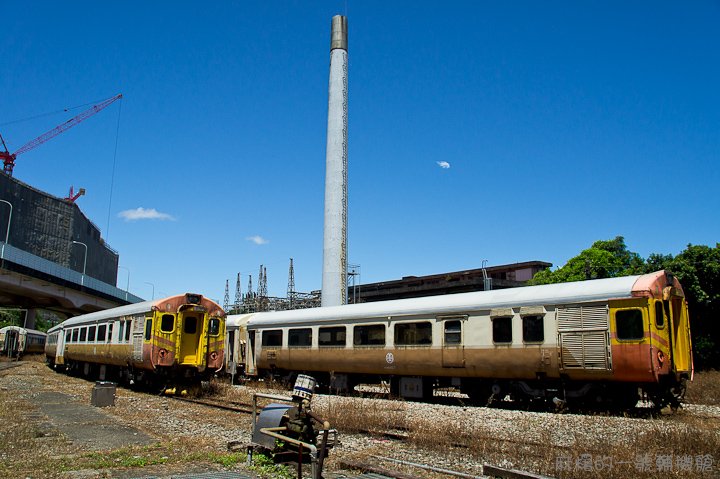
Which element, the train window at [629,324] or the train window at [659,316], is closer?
the train window at [629,324]

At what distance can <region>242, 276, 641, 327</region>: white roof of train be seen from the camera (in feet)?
46.5

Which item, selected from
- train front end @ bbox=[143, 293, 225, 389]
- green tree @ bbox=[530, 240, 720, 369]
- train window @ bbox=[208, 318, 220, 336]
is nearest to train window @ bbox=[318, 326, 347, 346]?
train front end @ bbox=[143, 293, 225, 389]

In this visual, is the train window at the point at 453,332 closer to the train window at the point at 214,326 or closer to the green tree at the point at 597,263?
the train window at the point at 214,326

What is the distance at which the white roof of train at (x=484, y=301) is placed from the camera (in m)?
14.2

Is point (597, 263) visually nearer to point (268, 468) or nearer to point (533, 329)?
point (533, 329)

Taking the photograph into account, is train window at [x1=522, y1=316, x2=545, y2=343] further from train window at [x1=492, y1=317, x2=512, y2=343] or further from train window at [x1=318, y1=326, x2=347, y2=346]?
train window at [x1=318, y1=326, x2=347, y2=346]

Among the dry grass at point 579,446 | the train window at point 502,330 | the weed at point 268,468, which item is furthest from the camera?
the train window at point 502,330

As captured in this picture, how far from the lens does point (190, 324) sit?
19609 mm

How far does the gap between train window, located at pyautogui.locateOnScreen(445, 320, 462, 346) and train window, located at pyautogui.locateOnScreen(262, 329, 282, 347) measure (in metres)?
7.90

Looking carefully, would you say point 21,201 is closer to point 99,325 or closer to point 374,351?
→ point 99,325

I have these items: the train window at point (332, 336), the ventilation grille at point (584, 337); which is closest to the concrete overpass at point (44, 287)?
the train window at point (332, 336)

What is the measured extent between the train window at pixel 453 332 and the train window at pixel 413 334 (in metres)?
0.60

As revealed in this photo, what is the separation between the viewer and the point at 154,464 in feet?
27.2

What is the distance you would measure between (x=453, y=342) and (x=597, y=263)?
35016mm
